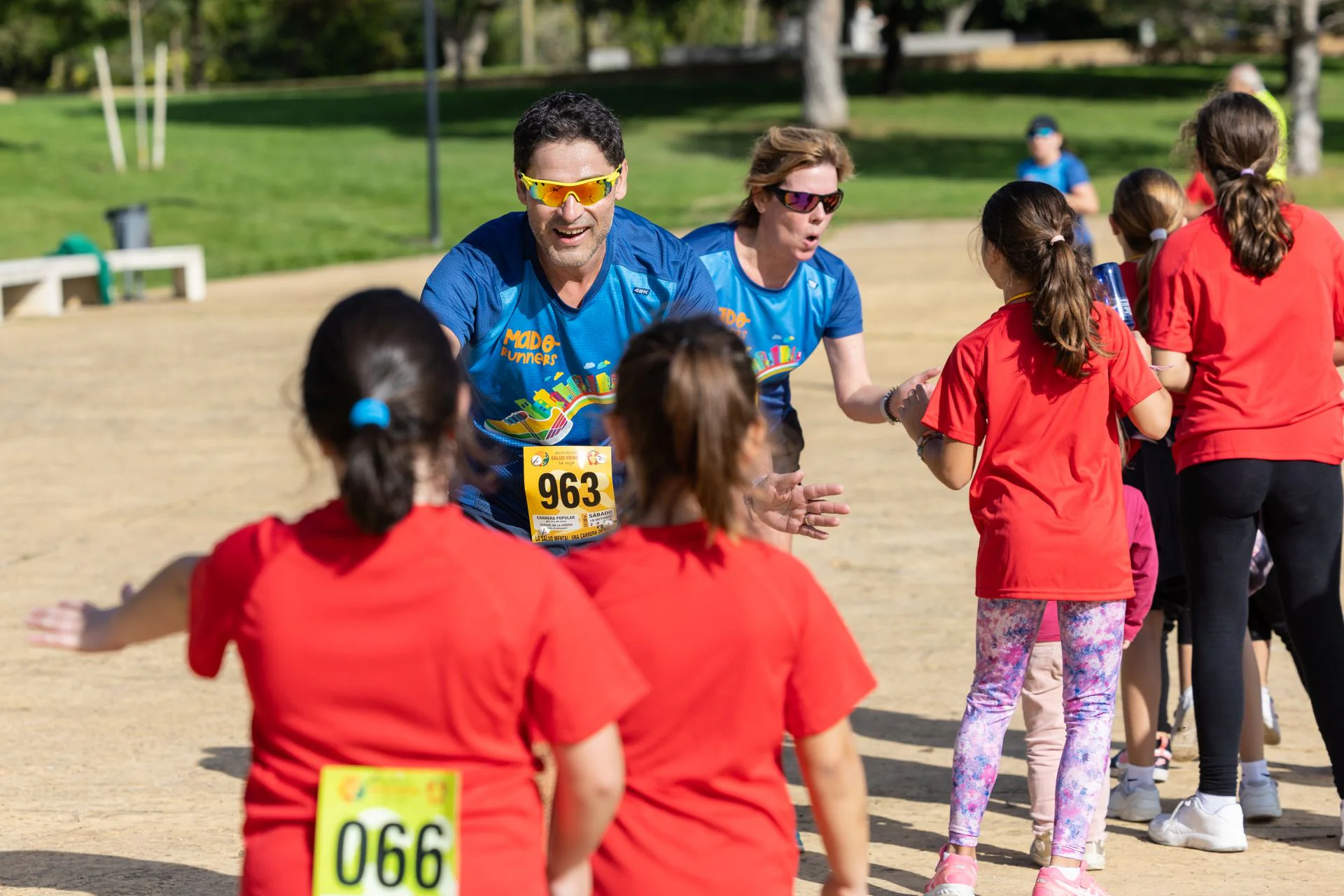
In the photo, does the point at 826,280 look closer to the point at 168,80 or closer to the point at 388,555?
the point at 388,555

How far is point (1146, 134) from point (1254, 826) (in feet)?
115

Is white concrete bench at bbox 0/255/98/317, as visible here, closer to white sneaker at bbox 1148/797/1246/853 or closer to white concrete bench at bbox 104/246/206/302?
white concrete bench at bbox 104/246/206/302

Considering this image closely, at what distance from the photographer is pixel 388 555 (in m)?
2.41

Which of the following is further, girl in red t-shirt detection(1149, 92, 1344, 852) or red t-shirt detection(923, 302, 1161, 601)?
girl in red t-shirt detection(1149, 92, 1344, 852)

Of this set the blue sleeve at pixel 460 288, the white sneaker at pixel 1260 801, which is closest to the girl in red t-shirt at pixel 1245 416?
the white sneaker at pixel 1260 801

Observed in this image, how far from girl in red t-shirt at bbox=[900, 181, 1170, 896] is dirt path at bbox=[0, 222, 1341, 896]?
44cm

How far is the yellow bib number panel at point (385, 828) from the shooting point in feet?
7.94

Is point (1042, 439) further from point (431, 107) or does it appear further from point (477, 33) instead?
point (477, 33)

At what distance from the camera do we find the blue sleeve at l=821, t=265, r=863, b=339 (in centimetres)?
535

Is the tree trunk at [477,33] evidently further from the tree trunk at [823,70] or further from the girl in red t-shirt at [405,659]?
the girl in red t-shirt at [405,659]

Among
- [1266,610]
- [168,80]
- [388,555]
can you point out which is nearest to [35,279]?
[1266,610]

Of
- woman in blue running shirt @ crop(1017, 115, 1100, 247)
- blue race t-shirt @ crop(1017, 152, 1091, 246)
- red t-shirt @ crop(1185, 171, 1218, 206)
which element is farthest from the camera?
blue race t-shirt @ crop(1017, 152, 1091, 246)

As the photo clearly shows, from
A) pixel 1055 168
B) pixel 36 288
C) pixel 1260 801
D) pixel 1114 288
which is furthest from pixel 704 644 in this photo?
pixel 36 288

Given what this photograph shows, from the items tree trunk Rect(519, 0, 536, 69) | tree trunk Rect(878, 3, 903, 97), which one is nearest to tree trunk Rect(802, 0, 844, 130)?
tree trunk Rect(878, 3, 903, 97)
